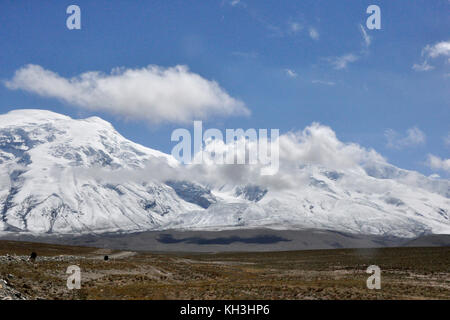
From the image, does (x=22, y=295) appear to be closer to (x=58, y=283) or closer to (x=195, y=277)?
(x=58, y=283)

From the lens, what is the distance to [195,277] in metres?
64.7
